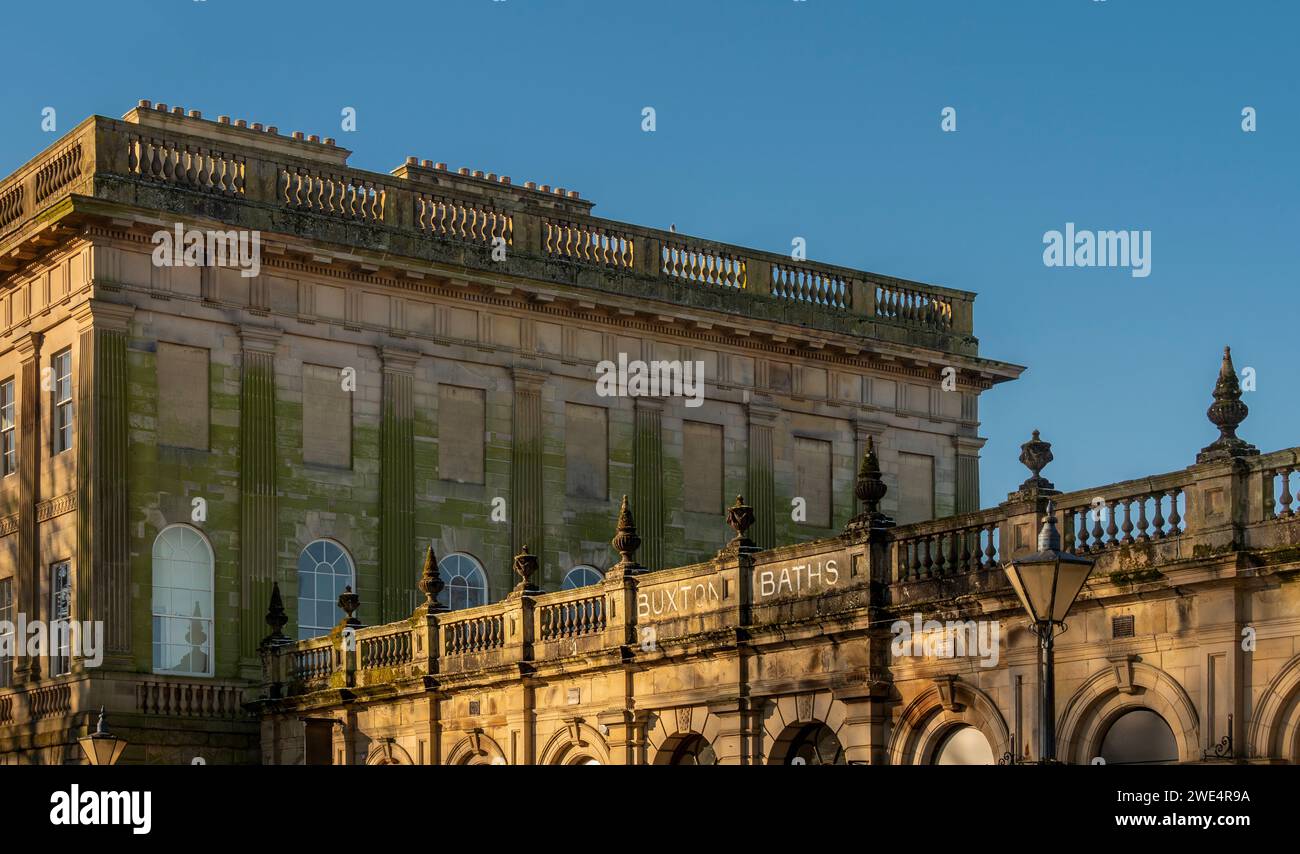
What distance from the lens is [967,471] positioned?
51125 millimetres

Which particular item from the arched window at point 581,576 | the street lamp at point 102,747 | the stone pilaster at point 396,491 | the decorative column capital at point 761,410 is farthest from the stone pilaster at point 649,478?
the street lamp at point 102,747

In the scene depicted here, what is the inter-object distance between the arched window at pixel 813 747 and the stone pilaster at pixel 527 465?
15.4 meters

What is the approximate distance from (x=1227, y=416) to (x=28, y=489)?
82.2ft

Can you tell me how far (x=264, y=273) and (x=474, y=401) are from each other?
16.9ft

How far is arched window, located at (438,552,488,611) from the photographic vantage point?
143 ft

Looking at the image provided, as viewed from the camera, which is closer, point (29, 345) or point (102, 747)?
point (102, 747)

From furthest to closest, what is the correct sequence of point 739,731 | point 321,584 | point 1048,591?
point 321,584 → point 739,731 → point 1048,591

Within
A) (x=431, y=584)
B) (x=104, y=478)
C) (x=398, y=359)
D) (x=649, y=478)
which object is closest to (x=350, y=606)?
(x=431, y=584)

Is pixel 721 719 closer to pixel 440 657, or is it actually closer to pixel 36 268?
pixel 440 657

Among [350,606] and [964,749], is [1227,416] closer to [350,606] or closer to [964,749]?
[964,749]

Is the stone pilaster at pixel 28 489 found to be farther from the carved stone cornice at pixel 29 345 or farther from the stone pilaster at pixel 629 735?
the stone pilaster at pixel 629 735

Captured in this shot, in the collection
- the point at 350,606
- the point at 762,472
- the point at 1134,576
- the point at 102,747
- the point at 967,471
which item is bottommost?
the point at 102,747

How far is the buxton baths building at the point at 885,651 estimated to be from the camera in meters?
23.5
